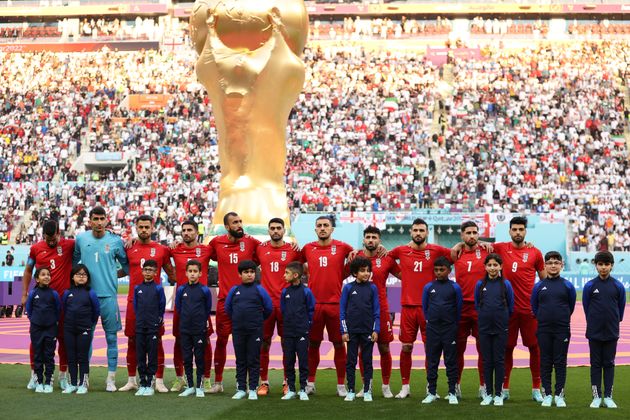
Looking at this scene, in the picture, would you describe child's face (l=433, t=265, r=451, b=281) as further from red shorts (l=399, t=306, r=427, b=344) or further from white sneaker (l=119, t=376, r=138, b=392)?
white sneaker (l=119, t=376, r=138, b=392)

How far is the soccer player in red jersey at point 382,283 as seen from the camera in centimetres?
1080

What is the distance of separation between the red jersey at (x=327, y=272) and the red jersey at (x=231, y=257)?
A: 718 millimetres

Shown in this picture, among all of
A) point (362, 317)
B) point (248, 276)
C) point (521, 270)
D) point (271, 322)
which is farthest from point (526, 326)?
point (248, 276)

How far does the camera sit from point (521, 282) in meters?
10.8

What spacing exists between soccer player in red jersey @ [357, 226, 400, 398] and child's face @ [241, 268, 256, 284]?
1125 mm

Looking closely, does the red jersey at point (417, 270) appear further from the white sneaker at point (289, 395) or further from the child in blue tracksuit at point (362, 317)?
the white sneaker at point (289, 395)

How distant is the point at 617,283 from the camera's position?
10336 mm

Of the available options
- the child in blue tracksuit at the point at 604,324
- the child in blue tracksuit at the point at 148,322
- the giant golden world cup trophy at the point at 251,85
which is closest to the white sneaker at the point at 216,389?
the child in blue tracksuit at the point at 148,322

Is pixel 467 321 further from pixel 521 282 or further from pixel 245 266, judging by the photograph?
pixel 245 266

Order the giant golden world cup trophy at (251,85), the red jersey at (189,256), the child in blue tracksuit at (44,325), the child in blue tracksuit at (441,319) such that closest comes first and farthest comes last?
the child in blue tracksuit at (441,319), the child in blue tracksuit at (44,325), the red jersey at (189,256), the giant golden world cup trophy at (251,85)

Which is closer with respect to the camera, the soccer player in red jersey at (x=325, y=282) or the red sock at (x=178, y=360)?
the soccer player in red jersey at (x=325, y=282)

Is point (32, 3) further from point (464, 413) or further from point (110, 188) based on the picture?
point (464, 413)

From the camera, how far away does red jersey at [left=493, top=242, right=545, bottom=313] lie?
35.3 feet

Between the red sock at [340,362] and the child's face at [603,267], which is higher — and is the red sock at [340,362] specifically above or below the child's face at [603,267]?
below
